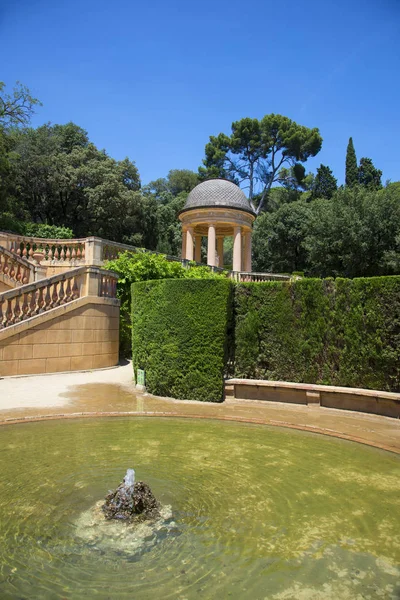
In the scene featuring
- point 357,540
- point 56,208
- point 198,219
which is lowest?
point 357,540

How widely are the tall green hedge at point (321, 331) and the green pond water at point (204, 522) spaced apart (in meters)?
3.60

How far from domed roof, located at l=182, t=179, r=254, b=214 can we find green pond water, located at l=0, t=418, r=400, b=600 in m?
24.5

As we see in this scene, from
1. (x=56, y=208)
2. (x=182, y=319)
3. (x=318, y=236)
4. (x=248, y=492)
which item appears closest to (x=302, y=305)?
(x=182, y=319)

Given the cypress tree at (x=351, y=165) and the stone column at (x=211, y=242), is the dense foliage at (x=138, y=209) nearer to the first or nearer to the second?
the cypress tree at (x=351, y=165)

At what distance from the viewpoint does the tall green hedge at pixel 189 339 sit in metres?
11.0

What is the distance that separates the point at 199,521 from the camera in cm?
446

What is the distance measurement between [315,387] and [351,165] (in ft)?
166

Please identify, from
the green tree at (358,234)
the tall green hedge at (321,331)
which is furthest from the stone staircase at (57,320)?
the green tree at (358,234)

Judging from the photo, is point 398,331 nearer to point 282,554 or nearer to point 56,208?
point 282,554

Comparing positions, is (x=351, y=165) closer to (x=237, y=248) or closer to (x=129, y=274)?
(x=237, y=248)

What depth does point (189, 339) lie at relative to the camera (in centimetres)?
1109

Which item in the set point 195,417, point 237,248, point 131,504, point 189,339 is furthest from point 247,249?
point 131,504

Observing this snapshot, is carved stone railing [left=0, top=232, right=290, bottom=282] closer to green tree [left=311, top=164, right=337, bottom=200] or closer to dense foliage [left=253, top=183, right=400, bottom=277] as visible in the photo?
dense foliage [left=253, top=183, right=400, bottom=277]

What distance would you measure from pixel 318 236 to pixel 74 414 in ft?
115
